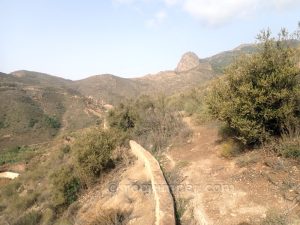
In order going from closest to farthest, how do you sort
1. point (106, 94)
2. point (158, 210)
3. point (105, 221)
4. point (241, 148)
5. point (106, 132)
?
1. point (158, 210)
2. point (105, 221)
3. point (241, 148)
4. point (106, 132)
5. point (106, 94)

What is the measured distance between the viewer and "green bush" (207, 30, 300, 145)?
29.7ft

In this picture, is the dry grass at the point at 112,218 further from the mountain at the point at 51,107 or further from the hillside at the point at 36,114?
the hillside at the point at 36,114

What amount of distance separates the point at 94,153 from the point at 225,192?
7.98m

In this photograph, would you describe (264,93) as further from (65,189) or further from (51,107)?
(51,107)

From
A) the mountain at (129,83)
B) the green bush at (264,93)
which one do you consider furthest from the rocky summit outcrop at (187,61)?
the green bush at (264,93)

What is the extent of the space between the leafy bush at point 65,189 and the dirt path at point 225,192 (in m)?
5.46

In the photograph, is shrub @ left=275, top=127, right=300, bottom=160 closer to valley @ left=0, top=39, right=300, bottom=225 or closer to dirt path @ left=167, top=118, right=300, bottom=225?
valley @ left=0, top=39, right=300, bottom=225

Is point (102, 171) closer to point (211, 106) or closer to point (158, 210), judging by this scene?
point (211, 106)

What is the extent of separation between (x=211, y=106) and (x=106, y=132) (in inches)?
272

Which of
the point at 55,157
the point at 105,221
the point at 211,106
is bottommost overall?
the point at 55,157

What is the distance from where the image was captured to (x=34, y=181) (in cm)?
2423

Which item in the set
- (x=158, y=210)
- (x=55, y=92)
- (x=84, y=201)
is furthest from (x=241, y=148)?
(x=55, y=92)

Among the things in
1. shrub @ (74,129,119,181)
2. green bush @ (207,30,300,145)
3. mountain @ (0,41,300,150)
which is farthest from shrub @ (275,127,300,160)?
mountain @ (0,41,300,150)

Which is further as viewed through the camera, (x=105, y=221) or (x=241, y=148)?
(x=241, y=148)
